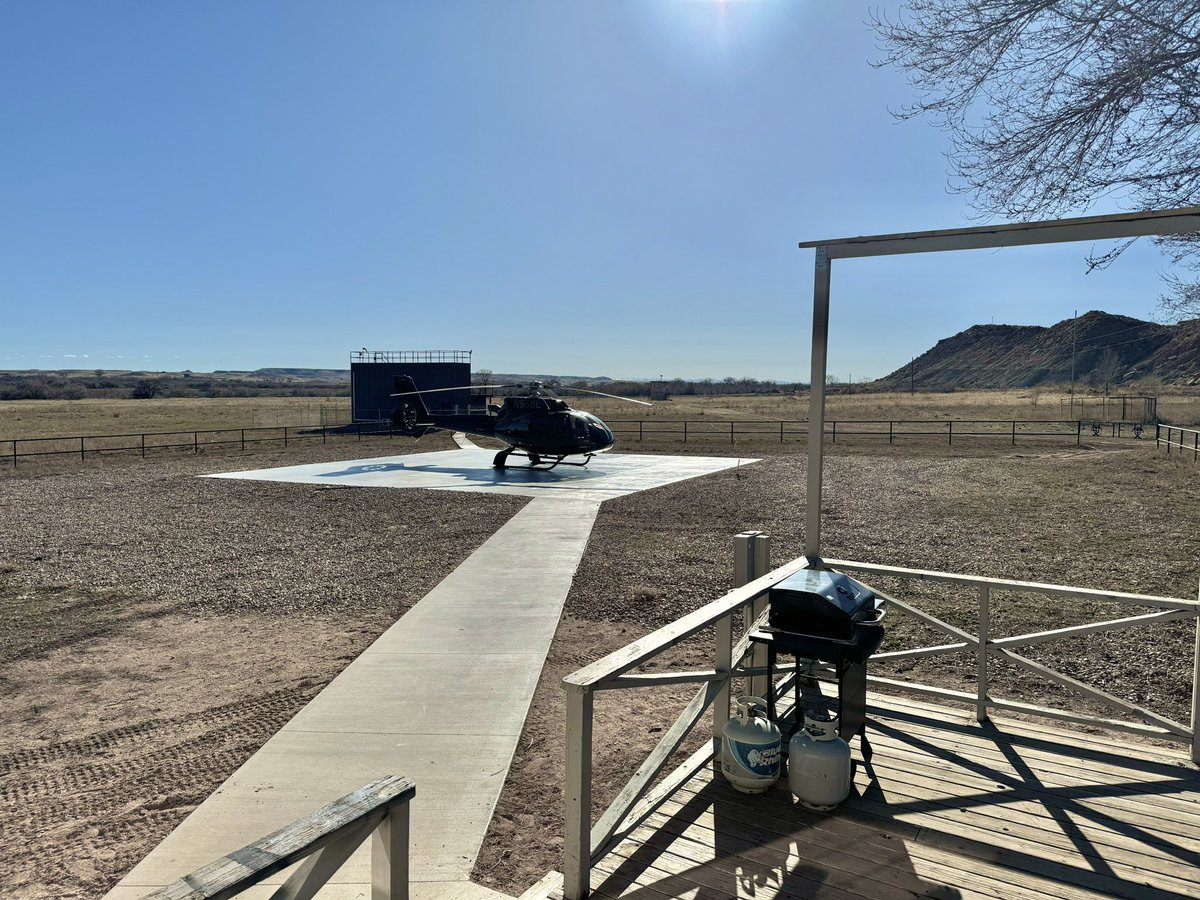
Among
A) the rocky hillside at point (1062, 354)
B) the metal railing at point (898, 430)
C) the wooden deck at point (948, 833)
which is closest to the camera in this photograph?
the wooden deck at point (948, 833)

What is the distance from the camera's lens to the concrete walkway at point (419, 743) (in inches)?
155

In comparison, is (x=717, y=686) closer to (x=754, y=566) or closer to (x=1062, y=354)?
(x=754, y=566)

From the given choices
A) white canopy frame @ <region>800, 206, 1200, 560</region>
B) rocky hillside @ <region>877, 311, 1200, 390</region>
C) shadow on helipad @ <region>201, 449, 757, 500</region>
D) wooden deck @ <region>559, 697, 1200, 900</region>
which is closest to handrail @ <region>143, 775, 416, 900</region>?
wooden deck @ <region>559, 697, 1200, 900</region>

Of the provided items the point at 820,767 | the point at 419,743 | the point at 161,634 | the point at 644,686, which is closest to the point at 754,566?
the point at 820,767

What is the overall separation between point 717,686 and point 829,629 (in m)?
0.69

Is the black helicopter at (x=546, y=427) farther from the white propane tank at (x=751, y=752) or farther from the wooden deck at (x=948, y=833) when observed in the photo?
the white propane tank at (x=751, y=752)

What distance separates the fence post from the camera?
2.90m

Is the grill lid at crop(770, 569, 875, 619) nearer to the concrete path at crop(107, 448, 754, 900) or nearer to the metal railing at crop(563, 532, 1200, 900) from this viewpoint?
the metal railing at crop(563, 532, 1200, 900)

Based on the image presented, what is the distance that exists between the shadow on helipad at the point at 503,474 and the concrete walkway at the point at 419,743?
9583mm

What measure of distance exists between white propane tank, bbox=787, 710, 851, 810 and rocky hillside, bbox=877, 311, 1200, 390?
5.86m

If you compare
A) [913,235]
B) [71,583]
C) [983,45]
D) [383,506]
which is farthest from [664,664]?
[383,506]

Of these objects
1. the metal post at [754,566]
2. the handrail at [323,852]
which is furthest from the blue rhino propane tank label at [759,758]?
the handrail at [323,852]

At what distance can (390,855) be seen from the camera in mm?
2439

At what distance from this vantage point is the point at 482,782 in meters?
4.71
